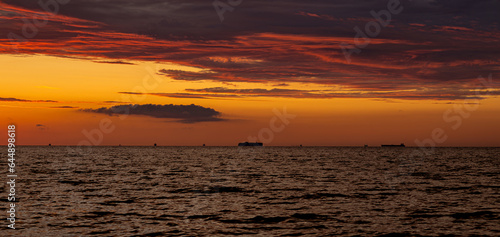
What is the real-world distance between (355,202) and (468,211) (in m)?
10.1

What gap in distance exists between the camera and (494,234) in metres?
32.6

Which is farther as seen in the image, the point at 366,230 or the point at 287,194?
the point at 287,194

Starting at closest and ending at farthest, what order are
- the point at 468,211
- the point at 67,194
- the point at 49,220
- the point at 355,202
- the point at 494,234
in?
the point at 494,234 < the point at 49,220 < the point at 468,211 < the point at 355,202 < the point at 67,194

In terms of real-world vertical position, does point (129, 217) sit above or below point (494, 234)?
above

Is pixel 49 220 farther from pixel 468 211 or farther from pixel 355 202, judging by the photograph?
pixel 468 211

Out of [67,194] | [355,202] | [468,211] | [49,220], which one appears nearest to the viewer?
[49,220]

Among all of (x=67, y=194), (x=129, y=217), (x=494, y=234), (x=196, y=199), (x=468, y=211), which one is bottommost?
(x=494, y=234)

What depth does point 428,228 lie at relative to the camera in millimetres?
34469

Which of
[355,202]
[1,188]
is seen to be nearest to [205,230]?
[355,202]

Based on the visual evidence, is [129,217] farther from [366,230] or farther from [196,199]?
[366,230]

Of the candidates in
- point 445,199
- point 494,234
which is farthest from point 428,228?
point 445,199

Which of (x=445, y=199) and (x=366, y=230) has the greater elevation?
(x=445, y=199)

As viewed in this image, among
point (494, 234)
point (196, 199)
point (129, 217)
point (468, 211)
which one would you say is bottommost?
point (494, 234)

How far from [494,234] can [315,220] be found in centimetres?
1236
